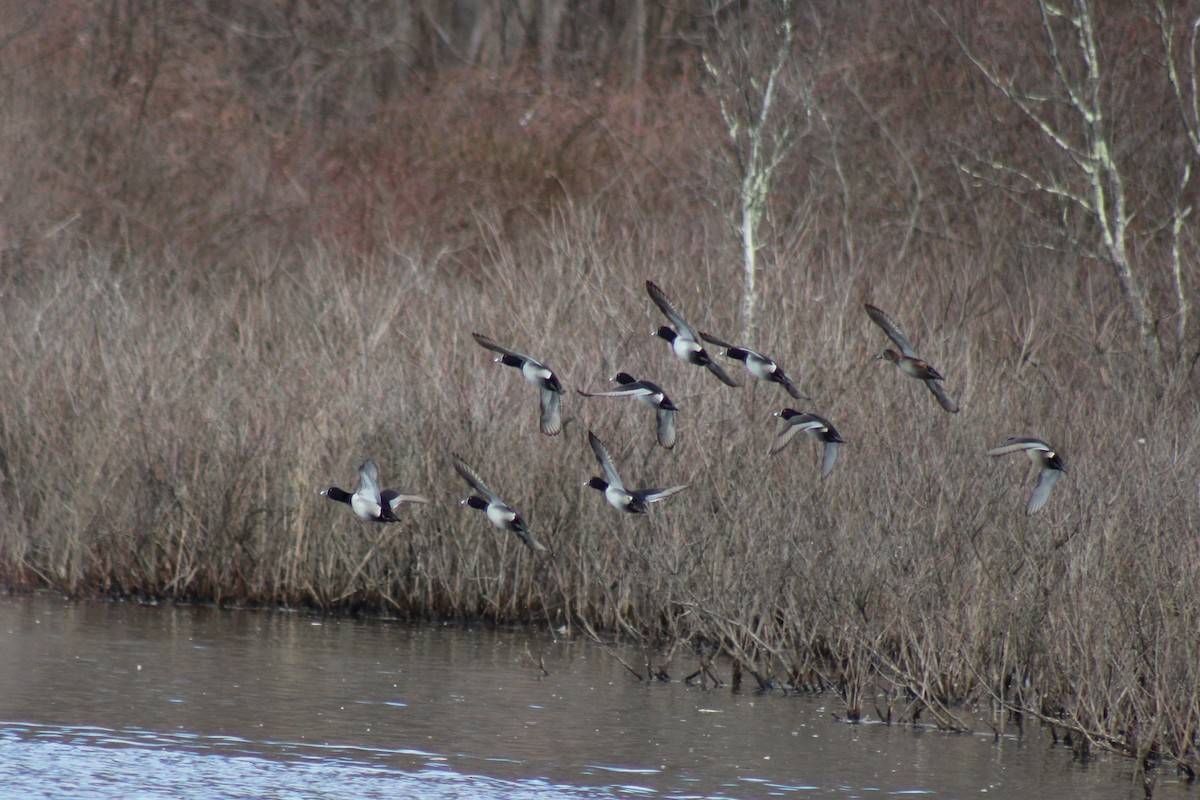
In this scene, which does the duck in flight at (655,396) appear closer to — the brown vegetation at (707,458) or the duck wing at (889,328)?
the brown vegetation at (707,458)

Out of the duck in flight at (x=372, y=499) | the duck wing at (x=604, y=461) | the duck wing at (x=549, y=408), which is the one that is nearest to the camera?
the duck wing at (x=604, y=461)

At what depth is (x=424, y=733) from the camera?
9.68 m

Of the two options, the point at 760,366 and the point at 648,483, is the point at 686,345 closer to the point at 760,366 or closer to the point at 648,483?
the point at 760,366

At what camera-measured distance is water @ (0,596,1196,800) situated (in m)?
8.62

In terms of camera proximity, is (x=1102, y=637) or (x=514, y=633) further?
(x=514, y=633)

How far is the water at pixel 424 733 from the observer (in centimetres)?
862

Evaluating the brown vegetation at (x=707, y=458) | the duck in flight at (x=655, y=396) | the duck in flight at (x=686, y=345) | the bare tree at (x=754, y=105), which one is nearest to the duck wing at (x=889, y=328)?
the brown vegetation at (x=707, y=458)

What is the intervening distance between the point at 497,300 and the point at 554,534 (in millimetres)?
4438

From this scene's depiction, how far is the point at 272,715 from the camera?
32.9 feet

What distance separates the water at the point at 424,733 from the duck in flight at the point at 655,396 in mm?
1487

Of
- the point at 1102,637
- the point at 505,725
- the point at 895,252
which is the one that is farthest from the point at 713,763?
the point at 895,252

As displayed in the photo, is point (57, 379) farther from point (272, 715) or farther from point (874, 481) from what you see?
point (874, 481)

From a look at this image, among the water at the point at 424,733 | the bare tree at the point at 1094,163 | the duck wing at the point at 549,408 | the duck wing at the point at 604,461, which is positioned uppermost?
the bare tree at the point at 1094,163

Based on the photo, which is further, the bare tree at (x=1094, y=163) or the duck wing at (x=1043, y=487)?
the bare tree at (x=1094, y=163)
